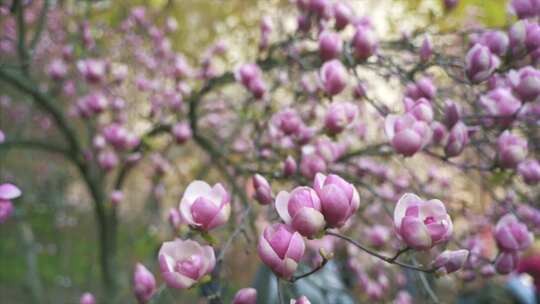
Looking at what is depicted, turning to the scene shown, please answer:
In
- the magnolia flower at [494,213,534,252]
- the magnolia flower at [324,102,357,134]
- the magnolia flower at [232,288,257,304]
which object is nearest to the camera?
the magnolia flower at [232,288,257,304]

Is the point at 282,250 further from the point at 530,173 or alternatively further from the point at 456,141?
the point at 530,173

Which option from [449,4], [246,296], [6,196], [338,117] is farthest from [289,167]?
[449,4]

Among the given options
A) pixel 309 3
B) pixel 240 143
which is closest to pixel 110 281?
pixel 240 143

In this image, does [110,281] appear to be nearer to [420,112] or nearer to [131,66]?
[131,66]

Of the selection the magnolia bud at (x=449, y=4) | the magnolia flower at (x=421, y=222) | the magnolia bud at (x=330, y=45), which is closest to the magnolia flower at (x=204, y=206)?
the magnolia flower at (x=421, y=222)

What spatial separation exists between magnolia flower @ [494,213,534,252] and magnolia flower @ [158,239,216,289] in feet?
2.40

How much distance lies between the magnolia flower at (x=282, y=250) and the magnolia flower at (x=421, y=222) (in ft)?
0.61

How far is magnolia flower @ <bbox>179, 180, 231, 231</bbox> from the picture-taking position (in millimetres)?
915

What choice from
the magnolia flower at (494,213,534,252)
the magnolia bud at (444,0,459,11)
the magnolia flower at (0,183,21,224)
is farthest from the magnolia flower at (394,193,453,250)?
the magnolia bud at (444,0,459,11)

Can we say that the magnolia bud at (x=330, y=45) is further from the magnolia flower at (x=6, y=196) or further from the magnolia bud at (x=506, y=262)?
the magnolia flower at (x=6, y=196)

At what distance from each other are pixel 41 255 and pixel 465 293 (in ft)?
21.1

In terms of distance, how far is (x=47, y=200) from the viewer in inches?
243

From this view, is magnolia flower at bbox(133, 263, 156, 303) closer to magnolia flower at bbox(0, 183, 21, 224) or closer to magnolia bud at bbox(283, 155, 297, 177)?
magnolia flower at bbox(0, 183, 21, 224)

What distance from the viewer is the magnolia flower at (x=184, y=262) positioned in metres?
0.87
